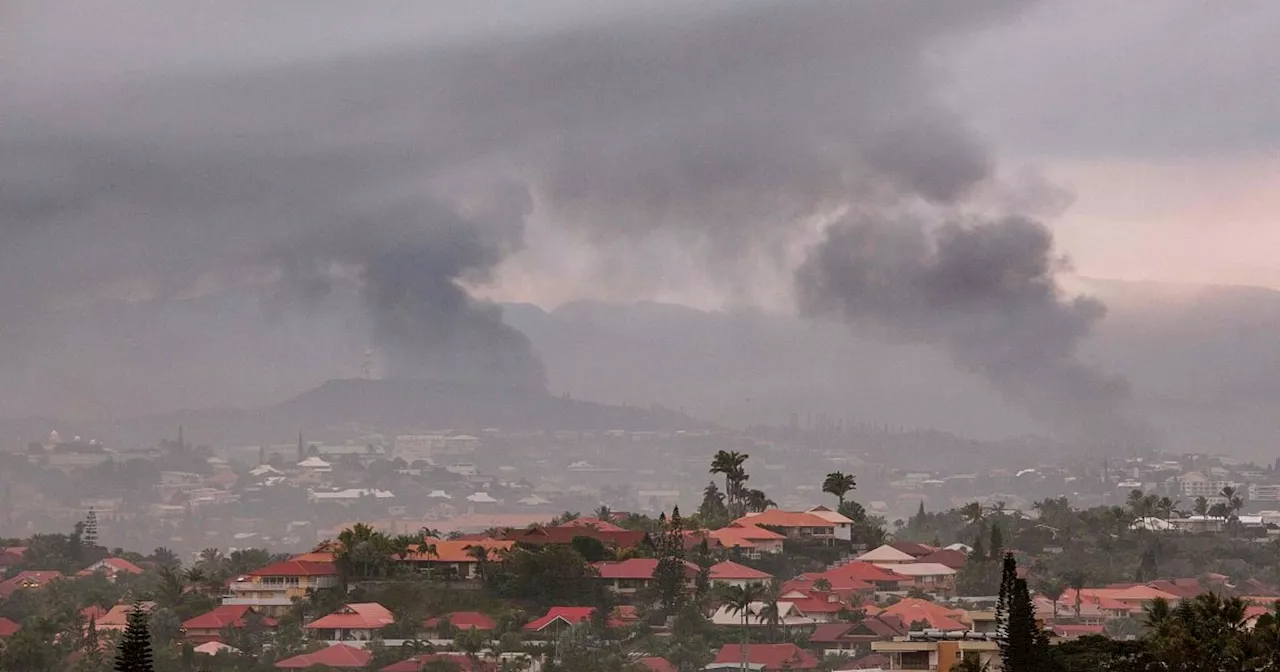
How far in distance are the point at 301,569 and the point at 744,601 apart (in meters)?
22.1

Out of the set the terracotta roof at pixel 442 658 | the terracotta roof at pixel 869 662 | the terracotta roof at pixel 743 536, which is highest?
the terracotta roof at pixel 743 536

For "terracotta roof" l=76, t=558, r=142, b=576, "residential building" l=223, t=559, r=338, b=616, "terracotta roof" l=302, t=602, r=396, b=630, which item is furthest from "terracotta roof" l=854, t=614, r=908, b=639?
"terracotta roof" l=76, t=558, r=142, b=576

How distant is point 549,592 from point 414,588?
604cm

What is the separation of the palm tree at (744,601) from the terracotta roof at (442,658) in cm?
1099

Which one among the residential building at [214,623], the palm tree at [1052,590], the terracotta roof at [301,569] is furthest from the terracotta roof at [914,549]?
the residential building at [214,623]

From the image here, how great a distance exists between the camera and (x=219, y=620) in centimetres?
9212

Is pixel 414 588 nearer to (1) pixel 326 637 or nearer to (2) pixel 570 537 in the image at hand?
(1) pixel 326 637

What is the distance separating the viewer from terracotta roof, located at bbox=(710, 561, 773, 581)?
97.8 meters

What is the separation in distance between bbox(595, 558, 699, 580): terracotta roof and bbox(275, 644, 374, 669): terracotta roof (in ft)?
46.3

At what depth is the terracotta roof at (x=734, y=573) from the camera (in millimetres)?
97812

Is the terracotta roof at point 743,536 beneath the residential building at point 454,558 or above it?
above

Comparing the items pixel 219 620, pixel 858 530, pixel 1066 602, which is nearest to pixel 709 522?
pixel 858 530

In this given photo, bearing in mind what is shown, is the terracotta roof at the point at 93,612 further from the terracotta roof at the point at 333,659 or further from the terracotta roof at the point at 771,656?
the terracotta roof at the point at 771,656

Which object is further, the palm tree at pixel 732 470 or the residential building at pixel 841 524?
the palm tree at pixel 732 470
